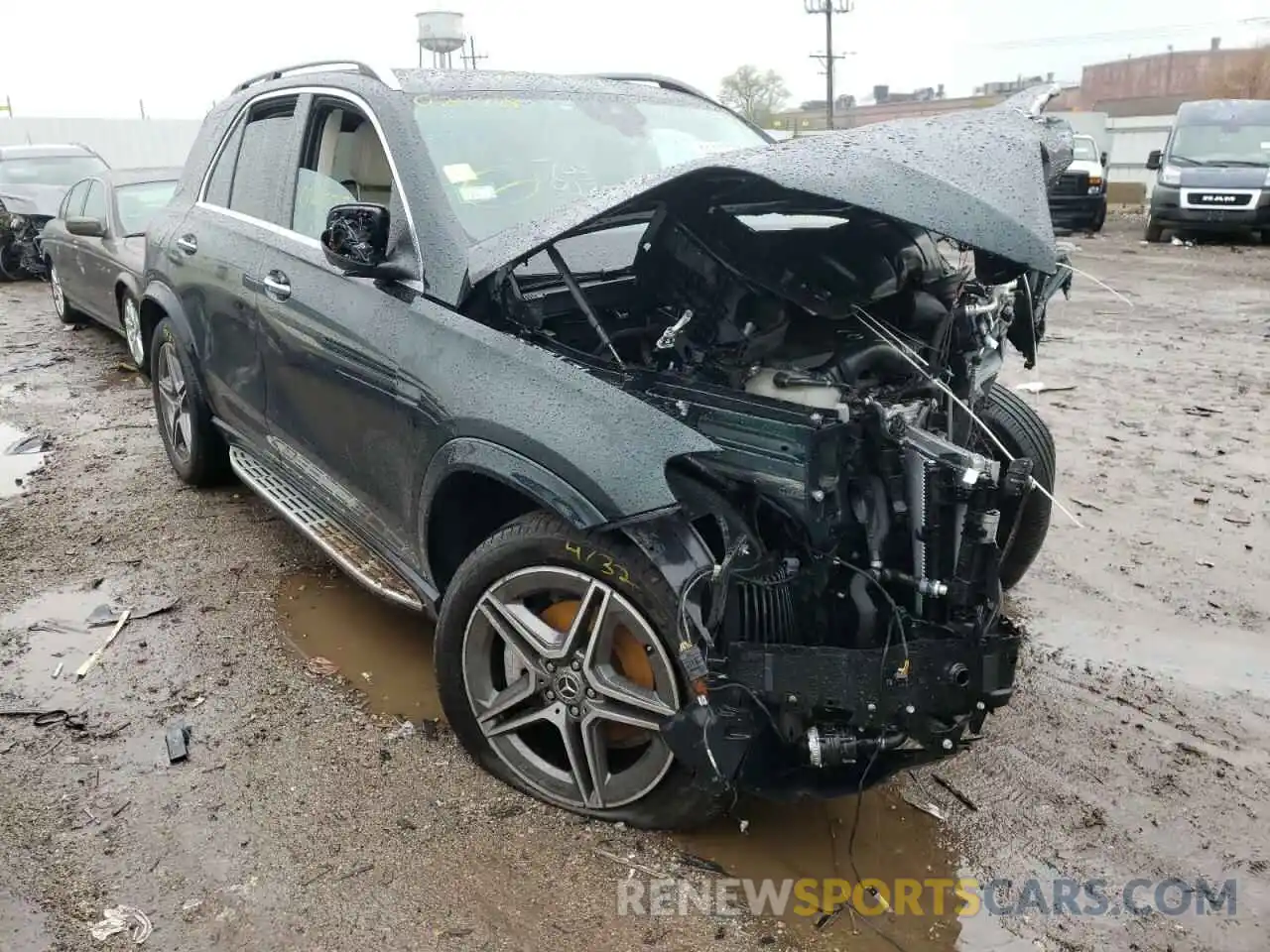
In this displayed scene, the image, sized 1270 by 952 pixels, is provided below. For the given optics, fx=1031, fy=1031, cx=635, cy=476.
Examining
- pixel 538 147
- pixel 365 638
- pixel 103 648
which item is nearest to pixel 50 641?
pixel 103 648

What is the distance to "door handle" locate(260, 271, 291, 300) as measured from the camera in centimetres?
372

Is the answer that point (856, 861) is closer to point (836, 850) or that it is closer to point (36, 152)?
point (836, 850)

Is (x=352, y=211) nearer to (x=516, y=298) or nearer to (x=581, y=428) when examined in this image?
(x=516, y=298)

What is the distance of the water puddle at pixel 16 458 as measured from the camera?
5.65 meters

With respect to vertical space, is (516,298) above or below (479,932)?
above

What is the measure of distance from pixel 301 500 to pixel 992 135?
9.17 ft

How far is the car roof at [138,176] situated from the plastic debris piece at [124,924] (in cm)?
703

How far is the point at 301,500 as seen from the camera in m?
4.05

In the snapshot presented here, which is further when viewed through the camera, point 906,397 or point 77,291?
point 77,291

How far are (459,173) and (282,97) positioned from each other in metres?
1.34

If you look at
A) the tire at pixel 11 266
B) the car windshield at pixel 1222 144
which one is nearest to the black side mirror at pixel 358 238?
the tire at pixel 11 266

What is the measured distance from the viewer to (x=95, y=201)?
27.6 ft

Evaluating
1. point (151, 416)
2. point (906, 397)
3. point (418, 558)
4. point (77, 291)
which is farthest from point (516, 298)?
point (77, 291)

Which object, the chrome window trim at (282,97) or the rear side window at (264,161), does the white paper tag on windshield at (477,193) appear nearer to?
the chrome window trim at (282,97)
